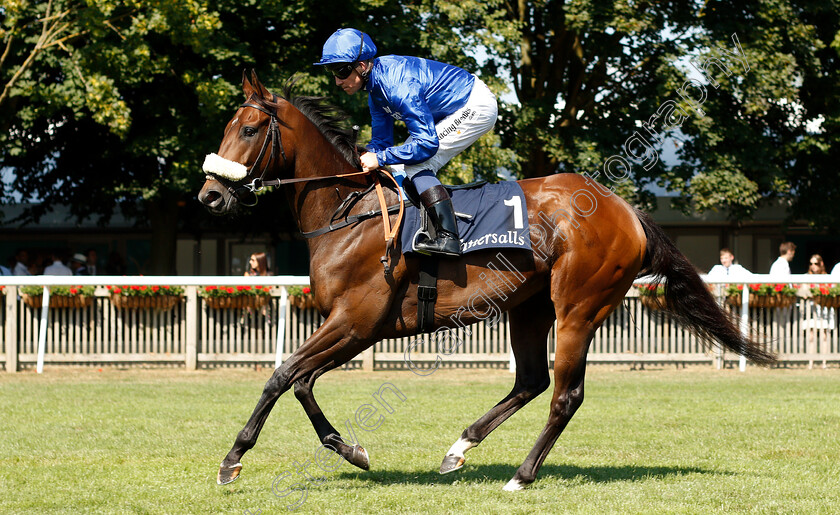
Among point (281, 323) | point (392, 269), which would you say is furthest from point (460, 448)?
point (281, 323)

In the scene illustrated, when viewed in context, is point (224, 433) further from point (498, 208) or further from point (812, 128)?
point (812, 128)

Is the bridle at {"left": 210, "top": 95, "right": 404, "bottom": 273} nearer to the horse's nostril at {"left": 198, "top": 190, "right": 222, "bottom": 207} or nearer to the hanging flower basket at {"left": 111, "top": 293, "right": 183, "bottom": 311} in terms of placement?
the horse's nostril at {"left": 198, "top": 190, "right": 222, "bottom": 207}

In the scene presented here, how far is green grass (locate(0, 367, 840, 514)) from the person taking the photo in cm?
496

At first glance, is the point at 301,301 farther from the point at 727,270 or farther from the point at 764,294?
the point at 764,294

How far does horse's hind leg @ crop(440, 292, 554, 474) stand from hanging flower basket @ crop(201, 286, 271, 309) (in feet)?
23.5

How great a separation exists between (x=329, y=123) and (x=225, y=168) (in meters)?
0.83

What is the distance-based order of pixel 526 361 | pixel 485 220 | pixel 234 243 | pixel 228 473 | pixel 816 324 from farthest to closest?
pixel 234 243
pixel 816 324
pixel 526 361
pixel 485 220
pixel 228 473

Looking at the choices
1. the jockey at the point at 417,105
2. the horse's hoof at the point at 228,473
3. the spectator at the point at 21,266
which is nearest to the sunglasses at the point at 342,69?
the jockey at the point at 417,105

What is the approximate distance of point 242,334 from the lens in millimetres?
12898

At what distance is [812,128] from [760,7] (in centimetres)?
301

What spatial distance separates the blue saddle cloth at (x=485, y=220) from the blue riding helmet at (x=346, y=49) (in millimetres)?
877

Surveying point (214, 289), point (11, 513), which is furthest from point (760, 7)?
point (11, 513)

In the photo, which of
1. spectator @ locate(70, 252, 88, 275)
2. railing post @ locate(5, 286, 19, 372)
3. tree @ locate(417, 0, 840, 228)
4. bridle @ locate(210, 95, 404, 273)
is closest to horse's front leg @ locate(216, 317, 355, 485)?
bridle @ locate(210, 95, 404, 273)

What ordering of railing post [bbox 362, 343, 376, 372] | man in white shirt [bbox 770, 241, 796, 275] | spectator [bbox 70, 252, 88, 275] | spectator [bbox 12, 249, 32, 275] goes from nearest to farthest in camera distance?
railing post [bbox 362, 343, 376, 372]
man in white shirt [bbox 770, 241, 796, 275]
spectator [bbox 12, 249, 32, 275]
spectator [bbox 70, 252, 88, 275]
